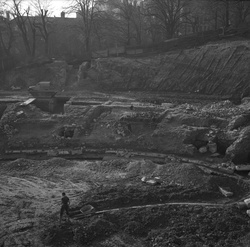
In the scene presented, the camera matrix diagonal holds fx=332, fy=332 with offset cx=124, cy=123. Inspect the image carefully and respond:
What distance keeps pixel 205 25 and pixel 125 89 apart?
1924 centimetres

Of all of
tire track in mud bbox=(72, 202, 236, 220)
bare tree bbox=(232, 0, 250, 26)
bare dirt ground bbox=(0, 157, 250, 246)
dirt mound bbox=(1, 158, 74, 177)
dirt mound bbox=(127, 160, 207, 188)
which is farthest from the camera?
bare tree bbox=(232, 0, 250, 26)

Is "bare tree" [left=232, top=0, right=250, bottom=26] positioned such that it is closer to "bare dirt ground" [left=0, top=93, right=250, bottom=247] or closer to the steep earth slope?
the steep earth slope

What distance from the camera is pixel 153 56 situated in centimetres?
2858

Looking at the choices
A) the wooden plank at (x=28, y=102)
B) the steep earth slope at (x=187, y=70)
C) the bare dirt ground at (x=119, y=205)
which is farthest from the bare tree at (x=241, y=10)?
the bare dirt ground at (x=119, y=205)

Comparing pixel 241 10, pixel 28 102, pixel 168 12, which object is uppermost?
pixel 168 12

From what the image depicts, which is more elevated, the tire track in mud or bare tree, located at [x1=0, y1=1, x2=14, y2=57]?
bare tree, located at [x1=0, y1=1, x2=14, y2=57]

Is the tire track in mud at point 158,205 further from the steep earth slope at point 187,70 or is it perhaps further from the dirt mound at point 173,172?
the steep earth slope at point 187,70

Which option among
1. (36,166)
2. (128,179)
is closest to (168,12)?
(36,166)

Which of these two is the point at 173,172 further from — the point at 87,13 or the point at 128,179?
the point at 87,13

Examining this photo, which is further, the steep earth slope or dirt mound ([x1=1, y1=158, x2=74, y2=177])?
the steep earth slope

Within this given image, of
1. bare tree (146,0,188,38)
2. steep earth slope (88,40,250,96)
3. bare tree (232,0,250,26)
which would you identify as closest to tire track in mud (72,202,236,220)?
steep earth slope (88,40,250,96)

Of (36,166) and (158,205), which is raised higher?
(36,166)

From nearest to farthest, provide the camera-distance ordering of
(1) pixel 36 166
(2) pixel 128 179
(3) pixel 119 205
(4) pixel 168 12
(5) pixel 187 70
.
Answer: (3) pixel 119 205, (2) pixel 128 179, (1) pixel 36 166, (5) pixel 187 70, (4) pixel 168 12

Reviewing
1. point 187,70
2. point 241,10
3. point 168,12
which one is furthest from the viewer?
point 168,12
